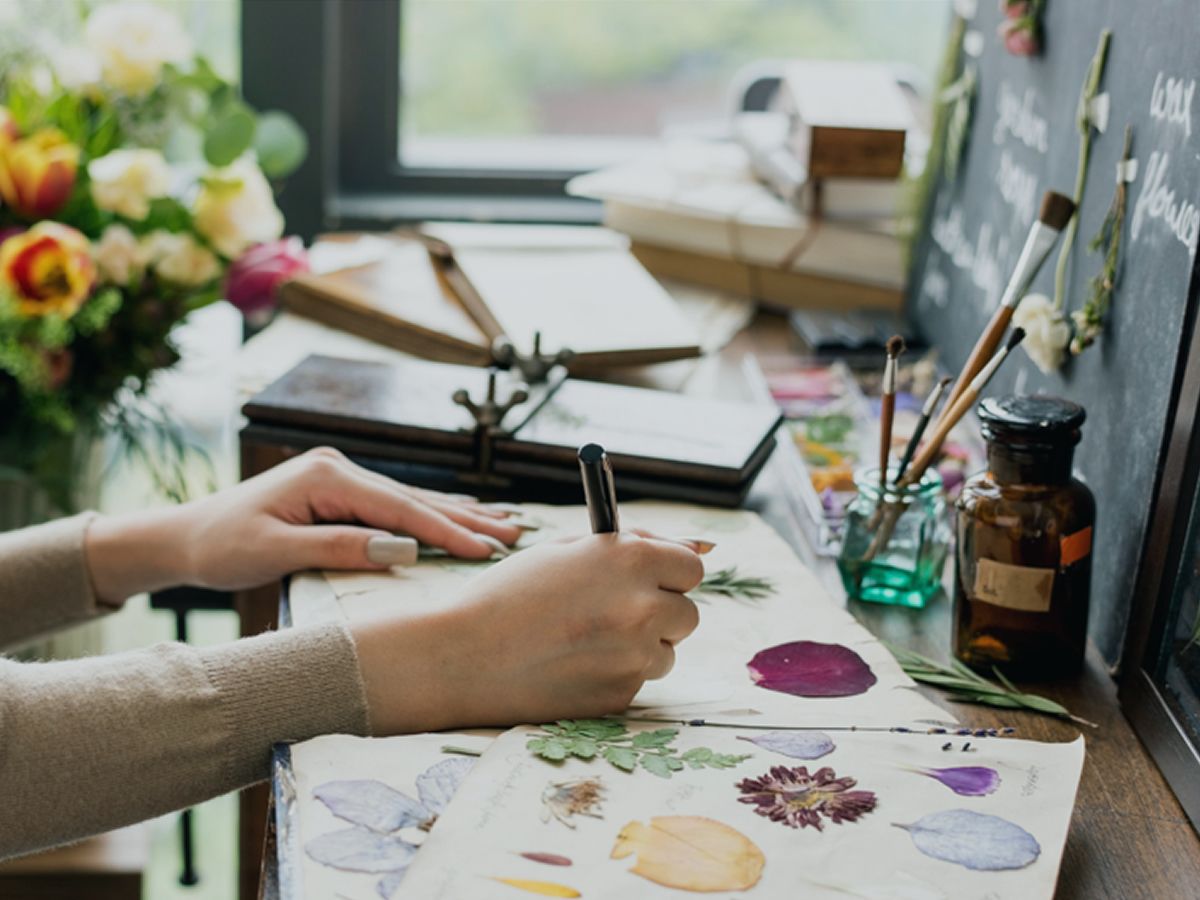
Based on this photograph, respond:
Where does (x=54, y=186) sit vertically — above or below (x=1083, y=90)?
below

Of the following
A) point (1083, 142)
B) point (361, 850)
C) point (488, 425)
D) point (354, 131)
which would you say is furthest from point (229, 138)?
point (361, 850)

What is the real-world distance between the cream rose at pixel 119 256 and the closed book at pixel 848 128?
673 millimetres

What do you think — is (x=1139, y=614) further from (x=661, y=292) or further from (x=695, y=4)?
(x=695, y=4)

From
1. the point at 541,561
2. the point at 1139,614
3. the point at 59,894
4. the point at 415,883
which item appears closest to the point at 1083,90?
the point at 1139,614

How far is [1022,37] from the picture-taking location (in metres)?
1.19

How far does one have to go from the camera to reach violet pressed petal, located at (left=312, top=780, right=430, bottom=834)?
65cm

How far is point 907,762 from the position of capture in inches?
28.3

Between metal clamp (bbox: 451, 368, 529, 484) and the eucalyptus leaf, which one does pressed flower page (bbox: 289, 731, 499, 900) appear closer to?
metal clamp (bbox: 451, 368, 529, 484)

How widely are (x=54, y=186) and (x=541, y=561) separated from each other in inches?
35.7

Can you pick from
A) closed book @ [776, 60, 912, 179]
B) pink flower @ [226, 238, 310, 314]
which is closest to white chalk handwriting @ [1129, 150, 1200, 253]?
closed book @ [776, 60, 912, 179]

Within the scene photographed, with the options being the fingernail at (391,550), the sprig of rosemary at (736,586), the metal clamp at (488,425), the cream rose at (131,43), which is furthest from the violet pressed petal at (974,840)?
the cream rose at (131,43)

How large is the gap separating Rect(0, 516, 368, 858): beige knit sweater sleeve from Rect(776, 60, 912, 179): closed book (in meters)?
0.89

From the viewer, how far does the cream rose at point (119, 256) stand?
149cm

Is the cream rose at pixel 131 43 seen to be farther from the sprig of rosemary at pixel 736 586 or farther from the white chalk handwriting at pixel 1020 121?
the sprig of rosemary at pixel 736 586
